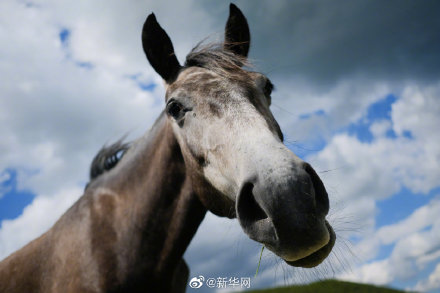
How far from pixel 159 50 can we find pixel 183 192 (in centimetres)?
195

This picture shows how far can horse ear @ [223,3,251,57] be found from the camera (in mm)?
4922

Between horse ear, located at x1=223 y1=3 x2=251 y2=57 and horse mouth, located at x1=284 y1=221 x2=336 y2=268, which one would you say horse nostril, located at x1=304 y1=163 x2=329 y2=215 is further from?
horse ear, located at x1=223 y1=3 x2=251 y2=57

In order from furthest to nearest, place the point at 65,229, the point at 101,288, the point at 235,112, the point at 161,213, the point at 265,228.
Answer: the point at 65,229 < the point at 161,213 < the point at 101,288 < the point at 235,112 < the point at 265,228

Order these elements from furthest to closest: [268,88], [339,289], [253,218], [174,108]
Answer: [339,289], [268,88], [174,108], [253,218]

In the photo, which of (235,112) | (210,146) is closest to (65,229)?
(210,146)

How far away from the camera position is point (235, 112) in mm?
3150

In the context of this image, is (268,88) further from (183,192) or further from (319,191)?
(319,191)

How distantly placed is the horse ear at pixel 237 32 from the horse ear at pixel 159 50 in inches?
34.4

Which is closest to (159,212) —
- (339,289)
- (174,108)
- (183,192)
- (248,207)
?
A: (183,192)

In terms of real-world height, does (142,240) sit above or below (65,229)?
below

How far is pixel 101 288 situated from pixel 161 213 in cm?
102

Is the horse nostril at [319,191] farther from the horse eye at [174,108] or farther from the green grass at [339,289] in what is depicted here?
the green grass at [339,289]

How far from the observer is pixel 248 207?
2664mm

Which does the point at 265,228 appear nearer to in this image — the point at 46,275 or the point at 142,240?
the point at 142,240
